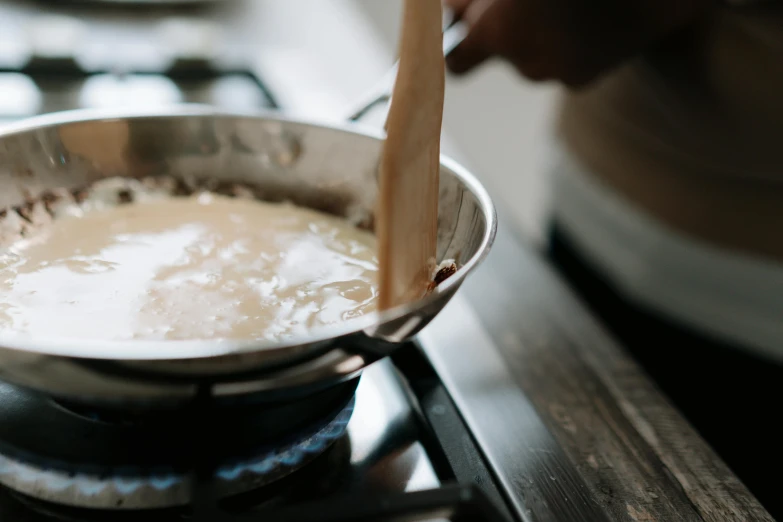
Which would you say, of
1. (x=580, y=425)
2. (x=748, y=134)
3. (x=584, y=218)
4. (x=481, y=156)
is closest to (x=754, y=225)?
(x=748, y=134)

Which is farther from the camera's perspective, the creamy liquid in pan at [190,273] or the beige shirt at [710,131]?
the beige shirt at [710,131]

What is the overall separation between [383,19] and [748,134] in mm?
1642

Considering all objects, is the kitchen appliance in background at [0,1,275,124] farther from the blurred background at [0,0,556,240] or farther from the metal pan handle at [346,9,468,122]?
the metal pan handle at [346,9,468,122]

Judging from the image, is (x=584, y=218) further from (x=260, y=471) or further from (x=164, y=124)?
(x=260, y=471)

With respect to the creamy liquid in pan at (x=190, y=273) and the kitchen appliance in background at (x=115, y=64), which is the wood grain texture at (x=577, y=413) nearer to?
the creamy liquid in pan at (x=190, y=273)

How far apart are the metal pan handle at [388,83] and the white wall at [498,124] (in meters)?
1.32

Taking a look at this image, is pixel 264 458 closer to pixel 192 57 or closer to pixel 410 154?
pixel 410 154

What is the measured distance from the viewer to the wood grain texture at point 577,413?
41cm

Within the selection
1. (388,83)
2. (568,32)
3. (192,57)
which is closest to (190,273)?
(388,83)

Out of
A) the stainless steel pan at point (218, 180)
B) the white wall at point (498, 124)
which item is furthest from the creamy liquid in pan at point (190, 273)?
the white wall at point (498, 124)

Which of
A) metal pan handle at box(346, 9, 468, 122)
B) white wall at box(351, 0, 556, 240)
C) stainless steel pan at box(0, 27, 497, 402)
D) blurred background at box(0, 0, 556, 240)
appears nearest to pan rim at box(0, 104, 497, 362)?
stainless steel pan at box(0, 27, 497, 402)

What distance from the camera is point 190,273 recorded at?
0.53m

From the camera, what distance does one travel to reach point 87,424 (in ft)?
1.30

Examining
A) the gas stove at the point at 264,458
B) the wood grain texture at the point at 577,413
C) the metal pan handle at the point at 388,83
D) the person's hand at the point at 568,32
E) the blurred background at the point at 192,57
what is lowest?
the wood grain texture at the point at 577,413
